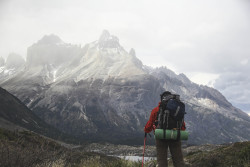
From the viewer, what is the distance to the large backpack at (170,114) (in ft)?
28.5

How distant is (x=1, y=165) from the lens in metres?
8.75

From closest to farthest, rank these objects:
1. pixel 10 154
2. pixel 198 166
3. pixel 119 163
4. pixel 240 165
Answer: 1. pixel 10 154
2. pixel 119 163
3. pixel 240 165
4. pixel 198 166

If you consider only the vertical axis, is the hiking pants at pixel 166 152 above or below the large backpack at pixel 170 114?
below

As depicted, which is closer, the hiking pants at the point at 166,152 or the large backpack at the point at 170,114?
the large backpack at the point at 170,114

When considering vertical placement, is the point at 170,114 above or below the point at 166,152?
above

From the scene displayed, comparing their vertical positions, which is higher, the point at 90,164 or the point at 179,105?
the point at 179,105

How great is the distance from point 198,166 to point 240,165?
3.04 metres

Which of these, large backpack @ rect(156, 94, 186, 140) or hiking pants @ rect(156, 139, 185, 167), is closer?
large backpack @ rect(156, 94, 186, 140)

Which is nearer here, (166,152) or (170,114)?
(170,114)

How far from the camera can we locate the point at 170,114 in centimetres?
871

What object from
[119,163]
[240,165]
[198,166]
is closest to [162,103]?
[119,163]

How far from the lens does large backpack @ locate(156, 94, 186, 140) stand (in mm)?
8680

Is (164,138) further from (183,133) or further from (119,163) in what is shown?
(119,163)

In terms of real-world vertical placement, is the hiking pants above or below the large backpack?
below
